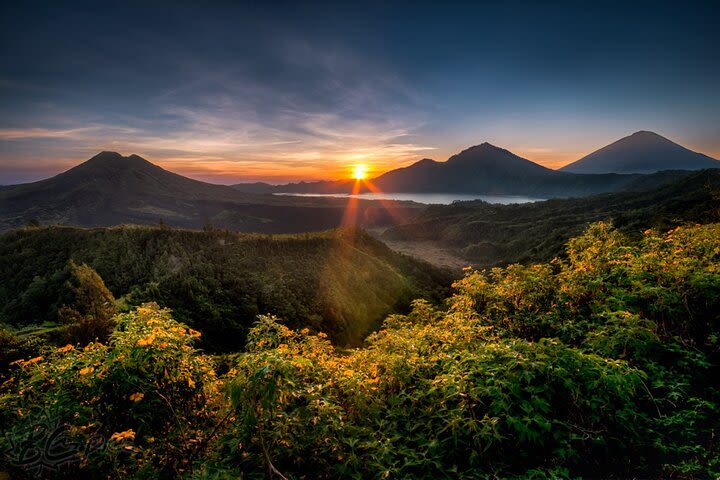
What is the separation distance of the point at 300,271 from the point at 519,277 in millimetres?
16615

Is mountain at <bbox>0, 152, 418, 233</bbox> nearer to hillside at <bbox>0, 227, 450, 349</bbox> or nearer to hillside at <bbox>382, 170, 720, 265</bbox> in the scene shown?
hillside at <bbox>382, 170, 720, 265</bbox>

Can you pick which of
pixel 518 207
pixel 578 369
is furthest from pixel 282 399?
pixel 518 207

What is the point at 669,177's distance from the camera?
523 ft

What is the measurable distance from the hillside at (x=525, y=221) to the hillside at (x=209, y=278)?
33258 mm

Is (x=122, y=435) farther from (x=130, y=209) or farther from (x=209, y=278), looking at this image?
(x=130, y=209)

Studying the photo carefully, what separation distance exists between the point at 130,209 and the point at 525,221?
606 feet

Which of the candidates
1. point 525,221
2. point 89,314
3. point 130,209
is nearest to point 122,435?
point 89,314

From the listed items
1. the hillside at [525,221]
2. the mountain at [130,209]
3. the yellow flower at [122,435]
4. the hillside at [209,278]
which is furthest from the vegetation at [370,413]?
the mountain at [130,209]

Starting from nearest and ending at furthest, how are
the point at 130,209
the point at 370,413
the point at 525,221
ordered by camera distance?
1. the point at 370,413
2. the point at 525,221
3. the point at 130,209

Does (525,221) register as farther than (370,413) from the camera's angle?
Yes

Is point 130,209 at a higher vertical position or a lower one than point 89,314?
higher

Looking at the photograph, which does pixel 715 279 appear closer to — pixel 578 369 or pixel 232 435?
pixel 578 369

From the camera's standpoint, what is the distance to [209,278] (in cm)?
1598

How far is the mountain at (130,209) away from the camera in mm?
133750
